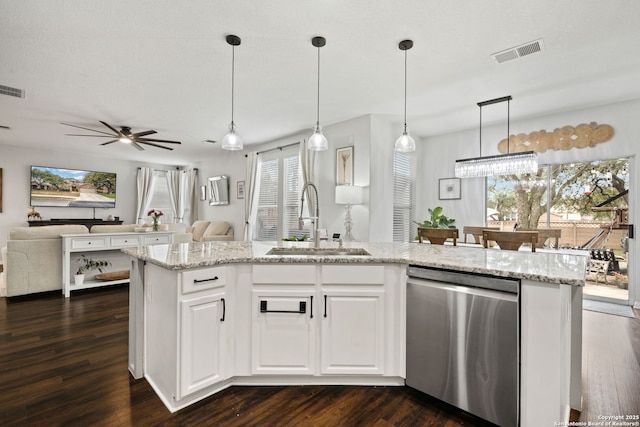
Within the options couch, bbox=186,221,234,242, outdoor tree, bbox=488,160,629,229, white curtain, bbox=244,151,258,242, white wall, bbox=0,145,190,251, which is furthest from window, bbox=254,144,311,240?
white wall, bbox=0,145,190,251

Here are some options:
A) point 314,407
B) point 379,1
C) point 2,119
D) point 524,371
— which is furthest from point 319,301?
A: point 2,119

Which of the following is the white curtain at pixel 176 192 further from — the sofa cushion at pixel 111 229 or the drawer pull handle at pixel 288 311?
the drawer pull handle at pixel 288 311

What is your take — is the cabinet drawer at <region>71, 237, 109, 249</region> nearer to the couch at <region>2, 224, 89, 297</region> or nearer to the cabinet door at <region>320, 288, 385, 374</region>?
the couch at <region>2, 224, 89, 297</region>

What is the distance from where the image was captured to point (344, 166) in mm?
4828

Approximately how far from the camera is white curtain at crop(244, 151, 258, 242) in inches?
255

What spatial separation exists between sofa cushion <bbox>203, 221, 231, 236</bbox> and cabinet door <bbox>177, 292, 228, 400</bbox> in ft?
17.7

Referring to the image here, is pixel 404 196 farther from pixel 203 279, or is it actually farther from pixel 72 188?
pixel 72 188

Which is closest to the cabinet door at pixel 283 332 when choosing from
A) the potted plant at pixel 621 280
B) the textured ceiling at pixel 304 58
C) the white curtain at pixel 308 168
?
the textured ceiling at pixel 304 58

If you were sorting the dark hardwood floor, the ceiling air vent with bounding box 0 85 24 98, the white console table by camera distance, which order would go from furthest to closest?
the white console table < the ceiling air vent with bounding box 0 85 24 98 < the dark hardwood floor

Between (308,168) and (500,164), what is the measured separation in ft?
9.24

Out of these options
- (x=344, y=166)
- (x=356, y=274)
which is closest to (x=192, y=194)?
(x=344, y=166)

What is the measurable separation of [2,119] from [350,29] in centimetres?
568

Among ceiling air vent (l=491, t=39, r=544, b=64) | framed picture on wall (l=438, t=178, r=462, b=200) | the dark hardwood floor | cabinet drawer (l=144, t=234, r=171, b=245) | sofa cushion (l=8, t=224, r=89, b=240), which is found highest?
ceiling air vent (l=491, t=39, r=544, b=64)

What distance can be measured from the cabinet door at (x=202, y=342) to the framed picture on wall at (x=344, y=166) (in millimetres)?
3220
